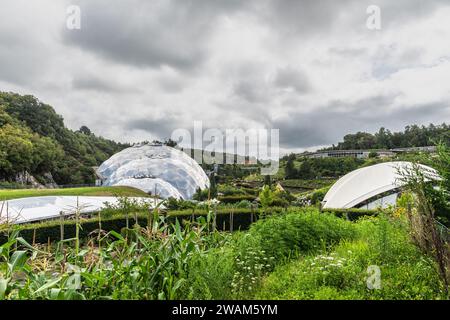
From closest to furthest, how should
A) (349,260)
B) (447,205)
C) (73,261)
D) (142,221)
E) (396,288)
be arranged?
(396,288)
(73,261)
(349,260)
(447,205)
(142,221)

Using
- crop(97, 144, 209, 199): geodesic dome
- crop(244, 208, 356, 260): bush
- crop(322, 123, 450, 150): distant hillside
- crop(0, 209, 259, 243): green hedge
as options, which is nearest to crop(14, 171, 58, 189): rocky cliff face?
crop(97, 144, 209, 199): geodesic dome

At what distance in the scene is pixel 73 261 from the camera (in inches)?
148

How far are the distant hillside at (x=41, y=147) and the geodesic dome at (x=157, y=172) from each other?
570cm

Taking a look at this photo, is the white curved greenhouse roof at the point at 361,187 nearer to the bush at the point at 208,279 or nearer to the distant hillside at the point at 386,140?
the bush at the point at 208,279

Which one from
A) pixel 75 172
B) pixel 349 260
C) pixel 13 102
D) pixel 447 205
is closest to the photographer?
pixel 349 260

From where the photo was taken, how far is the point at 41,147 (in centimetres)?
4072

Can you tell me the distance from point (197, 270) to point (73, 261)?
1315mm

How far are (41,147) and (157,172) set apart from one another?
1634 centimetres

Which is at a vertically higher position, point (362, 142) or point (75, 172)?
point (362, 142)

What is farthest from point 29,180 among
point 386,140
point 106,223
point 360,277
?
point 386,140

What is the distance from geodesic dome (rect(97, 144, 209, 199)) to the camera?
30.5 m

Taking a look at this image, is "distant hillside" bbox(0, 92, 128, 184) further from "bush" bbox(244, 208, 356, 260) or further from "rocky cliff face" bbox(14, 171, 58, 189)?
"bush" bbox(244, 208, 356, 260)
